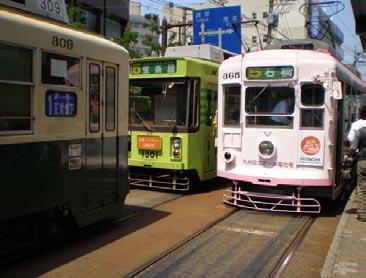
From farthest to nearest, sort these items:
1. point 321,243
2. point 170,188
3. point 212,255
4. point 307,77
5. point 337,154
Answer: point 170,188, point 337,154, point 307,77, point 321,243, point 212,255

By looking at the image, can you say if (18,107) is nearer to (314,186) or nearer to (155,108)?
(314,186)

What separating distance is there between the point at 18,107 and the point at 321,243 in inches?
183

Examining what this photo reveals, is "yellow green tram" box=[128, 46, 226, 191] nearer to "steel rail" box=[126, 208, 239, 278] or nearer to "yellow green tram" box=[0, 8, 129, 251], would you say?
"steel rail" box=[126, 208, 239, 278]

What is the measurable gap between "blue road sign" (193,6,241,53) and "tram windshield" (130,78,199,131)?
40.3 feet

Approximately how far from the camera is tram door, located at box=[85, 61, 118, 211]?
798 centimetres

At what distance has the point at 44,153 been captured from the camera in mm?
6957

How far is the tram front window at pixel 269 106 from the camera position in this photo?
10102 mm

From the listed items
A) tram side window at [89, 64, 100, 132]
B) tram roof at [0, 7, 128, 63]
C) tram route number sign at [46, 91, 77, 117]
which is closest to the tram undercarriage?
tram side window at [89, 64, 100, 132]

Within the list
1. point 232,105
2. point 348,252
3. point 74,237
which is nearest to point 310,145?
point 232,105

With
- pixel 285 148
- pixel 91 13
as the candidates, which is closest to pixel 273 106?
pixel 285 148

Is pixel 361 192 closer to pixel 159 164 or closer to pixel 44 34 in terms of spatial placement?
pixel 159 164

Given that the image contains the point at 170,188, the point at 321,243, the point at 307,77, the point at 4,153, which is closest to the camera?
the point at 4,153

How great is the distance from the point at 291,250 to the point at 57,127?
3.53 metres

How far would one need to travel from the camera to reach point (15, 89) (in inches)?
256
